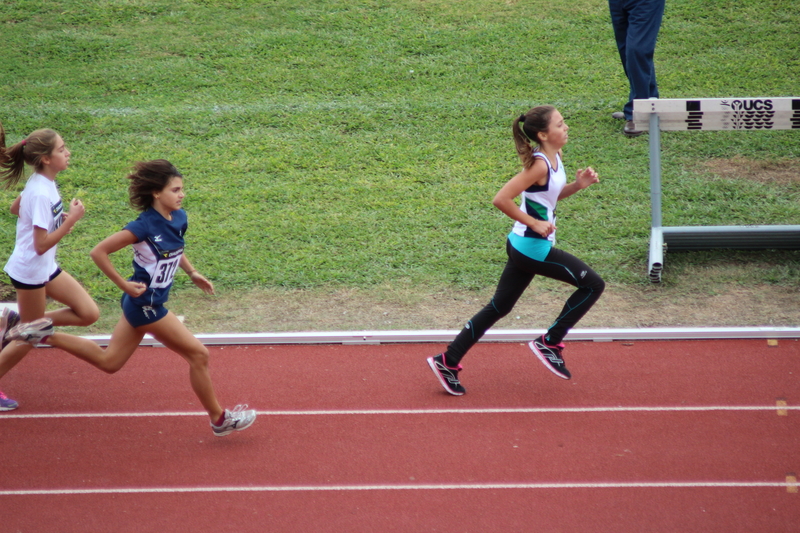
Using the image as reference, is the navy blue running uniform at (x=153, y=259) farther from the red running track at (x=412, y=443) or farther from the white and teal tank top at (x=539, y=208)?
the white and teal tank top at (x=539, y=208)

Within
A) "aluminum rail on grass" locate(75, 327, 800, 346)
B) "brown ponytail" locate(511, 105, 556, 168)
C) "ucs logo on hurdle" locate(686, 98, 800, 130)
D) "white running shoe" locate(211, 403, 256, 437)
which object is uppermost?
"brown ponytail" locate(511, 105, 556, 168)

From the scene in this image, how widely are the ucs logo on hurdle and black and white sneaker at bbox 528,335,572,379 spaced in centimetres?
316

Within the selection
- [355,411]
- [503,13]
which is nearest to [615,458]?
[355,411]

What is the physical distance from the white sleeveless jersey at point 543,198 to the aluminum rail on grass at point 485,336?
1426 millimetres

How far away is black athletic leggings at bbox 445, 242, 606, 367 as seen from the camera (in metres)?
5.13

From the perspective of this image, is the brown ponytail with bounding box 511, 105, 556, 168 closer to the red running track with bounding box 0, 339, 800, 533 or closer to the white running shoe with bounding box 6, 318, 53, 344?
the red running track with bounding box 0, 339, 800, 533

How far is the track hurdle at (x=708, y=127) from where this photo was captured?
7.09 m

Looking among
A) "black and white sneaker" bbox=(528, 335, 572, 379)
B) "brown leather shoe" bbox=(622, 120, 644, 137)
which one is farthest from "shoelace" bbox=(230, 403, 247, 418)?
"brown leather shoe" bbox=(622, 120, 644, 137)

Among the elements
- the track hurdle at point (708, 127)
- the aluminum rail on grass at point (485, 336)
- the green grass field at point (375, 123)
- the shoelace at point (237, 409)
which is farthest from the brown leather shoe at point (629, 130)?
the shoelace at point (237, 409)

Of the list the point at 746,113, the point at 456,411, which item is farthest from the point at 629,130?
the point at 456,411

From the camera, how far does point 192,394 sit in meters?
5.67

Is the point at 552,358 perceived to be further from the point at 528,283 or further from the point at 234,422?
the point at 234,422

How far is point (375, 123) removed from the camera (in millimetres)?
10883

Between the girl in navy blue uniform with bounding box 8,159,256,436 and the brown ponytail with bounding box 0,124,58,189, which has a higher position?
the brown ponytail with bounding box 0,124,58,189
